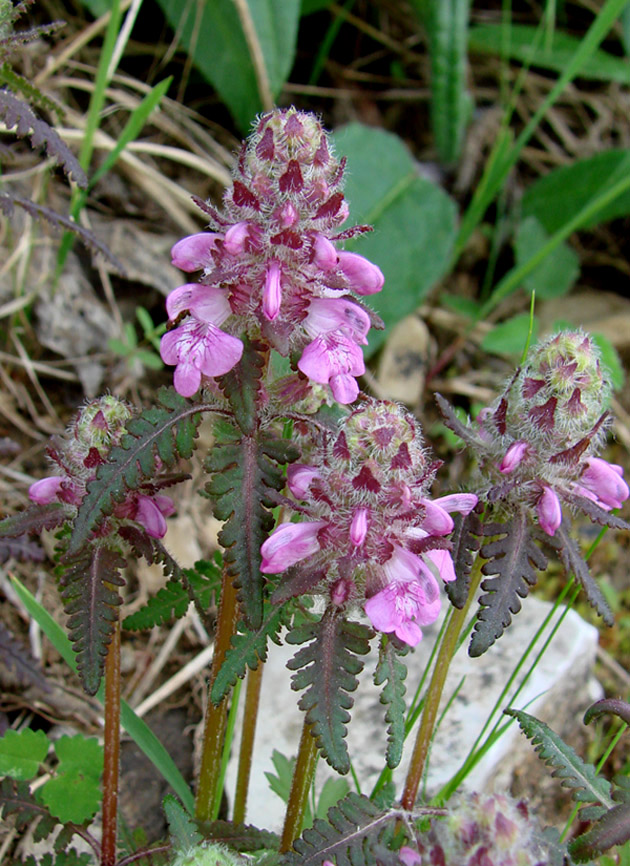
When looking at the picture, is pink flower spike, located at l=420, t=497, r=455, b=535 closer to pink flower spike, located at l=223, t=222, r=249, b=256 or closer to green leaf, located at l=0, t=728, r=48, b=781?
pink flower spike, located at l=223, t=222, r=249, b=256

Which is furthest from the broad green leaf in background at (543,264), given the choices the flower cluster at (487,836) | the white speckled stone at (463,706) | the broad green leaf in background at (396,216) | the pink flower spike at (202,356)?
the flower cluster at (487,836)

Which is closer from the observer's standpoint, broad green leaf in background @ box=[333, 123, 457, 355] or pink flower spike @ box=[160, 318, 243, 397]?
pink flower spike @ box=[160, 318, 243, 397]

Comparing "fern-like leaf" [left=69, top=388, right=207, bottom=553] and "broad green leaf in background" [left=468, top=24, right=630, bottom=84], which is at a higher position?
"broad green leaf in background" [left=468, top=24, right=630, bottom=84]

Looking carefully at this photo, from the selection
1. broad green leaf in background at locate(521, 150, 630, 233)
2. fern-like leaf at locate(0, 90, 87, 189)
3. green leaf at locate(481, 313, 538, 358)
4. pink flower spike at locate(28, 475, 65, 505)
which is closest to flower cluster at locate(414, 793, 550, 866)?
pink flower spike at locate(28, 475, 65, 505)

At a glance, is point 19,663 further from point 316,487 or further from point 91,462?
point 316,487

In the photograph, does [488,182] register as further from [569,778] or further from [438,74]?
[569,778]

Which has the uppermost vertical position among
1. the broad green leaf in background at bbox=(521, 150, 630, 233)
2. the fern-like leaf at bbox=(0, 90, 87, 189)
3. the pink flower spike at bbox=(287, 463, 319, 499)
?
the broad green leaf in background at bbox=(521, 150, 630, 233)

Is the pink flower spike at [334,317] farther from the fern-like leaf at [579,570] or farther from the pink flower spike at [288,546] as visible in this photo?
the fern-like leaf at [579,570]

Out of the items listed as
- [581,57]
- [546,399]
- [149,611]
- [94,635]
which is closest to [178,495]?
[149,611]

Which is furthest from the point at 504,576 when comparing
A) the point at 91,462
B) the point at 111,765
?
the point at 111,765
